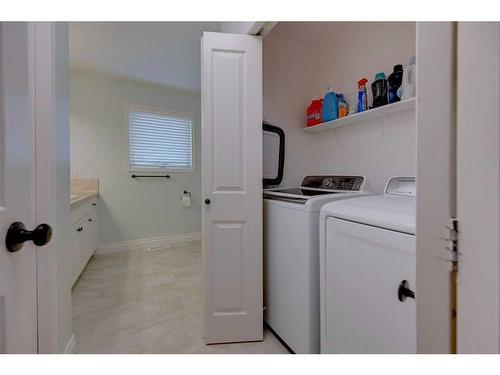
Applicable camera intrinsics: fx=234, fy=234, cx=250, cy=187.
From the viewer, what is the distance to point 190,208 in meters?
3.95

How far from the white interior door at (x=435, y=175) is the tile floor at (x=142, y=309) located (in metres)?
1.33

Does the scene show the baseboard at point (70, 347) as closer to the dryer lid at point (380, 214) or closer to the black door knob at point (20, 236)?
the black door knob at point (20, 236)

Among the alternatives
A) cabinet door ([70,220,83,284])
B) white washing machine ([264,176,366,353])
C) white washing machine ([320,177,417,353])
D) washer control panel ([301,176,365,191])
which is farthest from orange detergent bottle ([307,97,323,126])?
cabinet door ([70,220,83,284])

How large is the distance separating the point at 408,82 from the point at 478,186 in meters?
1.48

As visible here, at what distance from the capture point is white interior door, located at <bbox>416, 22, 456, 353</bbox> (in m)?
0.38

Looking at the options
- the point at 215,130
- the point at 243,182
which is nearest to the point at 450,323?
the point at 243,182

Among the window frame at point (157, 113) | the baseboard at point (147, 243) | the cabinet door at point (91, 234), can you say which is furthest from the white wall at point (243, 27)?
the baseboard at point (147, 243)

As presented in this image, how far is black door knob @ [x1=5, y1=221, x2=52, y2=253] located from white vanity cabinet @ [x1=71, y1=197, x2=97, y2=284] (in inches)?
68.9

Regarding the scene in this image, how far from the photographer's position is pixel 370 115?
1.75 metres

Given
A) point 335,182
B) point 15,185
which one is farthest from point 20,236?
point 335,182

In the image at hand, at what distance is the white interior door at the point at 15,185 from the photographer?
53 centimetres

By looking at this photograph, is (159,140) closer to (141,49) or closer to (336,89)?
(141,49)
